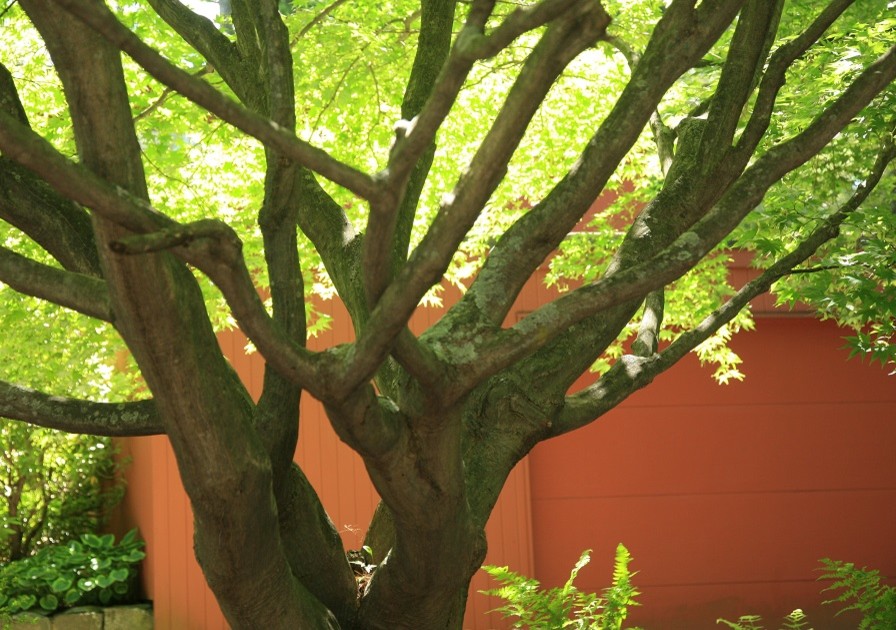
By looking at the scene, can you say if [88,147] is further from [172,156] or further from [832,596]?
[832,596]

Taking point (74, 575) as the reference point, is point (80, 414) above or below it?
below

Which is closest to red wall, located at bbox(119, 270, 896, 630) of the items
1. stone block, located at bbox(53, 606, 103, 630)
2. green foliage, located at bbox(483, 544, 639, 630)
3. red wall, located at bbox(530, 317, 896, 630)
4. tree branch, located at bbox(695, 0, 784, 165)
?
red wall, located at bbox(530, 317, 896, 630)

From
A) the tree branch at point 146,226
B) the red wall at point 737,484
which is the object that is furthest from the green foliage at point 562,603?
the red wall at point 737,484

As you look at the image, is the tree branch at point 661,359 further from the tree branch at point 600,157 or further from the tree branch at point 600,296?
the tree branch at point 600,296

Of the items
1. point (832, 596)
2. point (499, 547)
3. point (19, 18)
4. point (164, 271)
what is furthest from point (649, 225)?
point (832, 596)

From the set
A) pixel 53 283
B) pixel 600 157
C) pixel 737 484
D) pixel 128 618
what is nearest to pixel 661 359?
pixel 600 157

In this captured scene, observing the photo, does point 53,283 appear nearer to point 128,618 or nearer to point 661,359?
point 661,359

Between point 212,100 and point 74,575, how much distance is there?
27.4 feet

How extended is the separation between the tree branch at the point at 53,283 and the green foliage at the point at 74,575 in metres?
6.74

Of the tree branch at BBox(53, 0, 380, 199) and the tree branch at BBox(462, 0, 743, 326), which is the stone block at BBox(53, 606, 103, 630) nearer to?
the tree branch at BBox(462, 0, 743, 326)

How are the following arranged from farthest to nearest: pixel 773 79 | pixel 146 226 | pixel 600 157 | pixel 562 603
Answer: pixel 562 603, pixel 773 79, pixel 600 157, pixel 146 226

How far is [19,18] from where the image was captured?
23.6 ft

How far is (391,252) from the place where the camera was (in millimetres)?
3188

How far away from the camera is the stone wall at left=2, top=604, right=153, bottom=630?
376 inches
